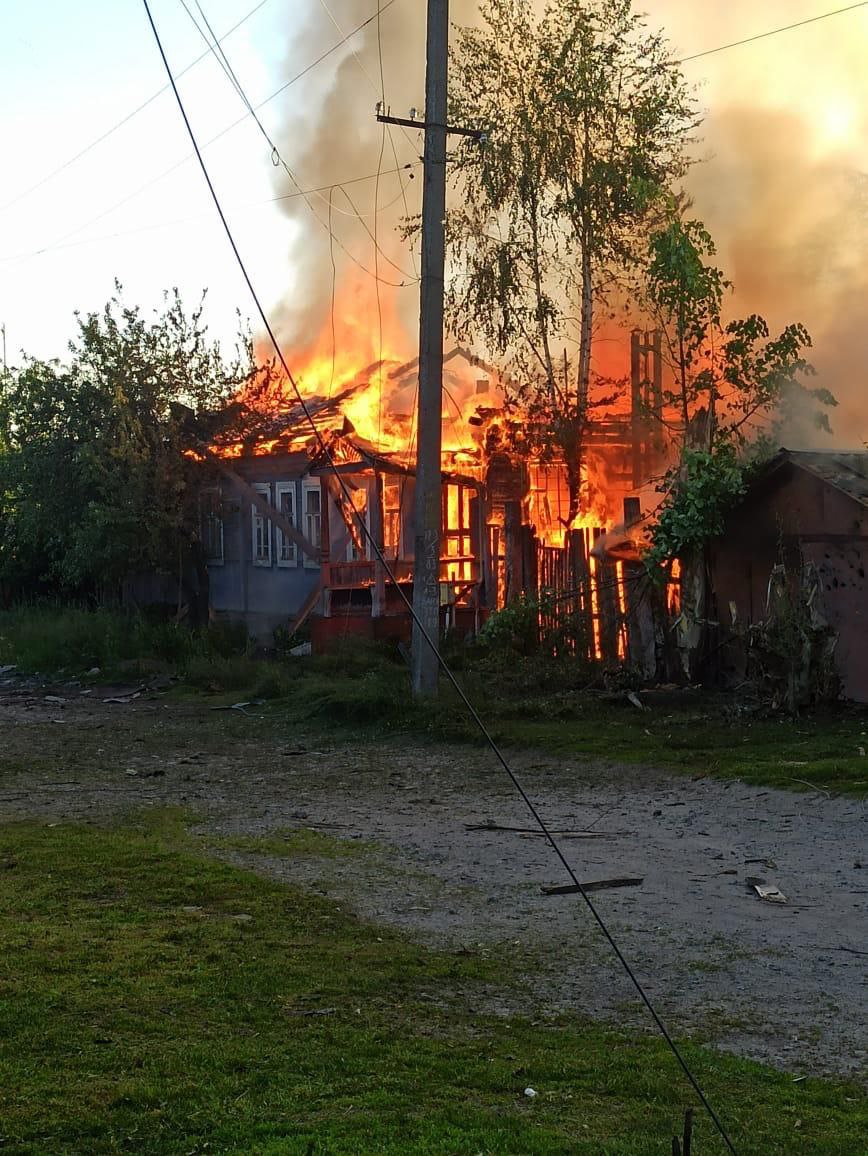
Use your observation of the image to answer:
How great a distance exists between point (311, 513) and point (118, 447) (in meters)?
4.22

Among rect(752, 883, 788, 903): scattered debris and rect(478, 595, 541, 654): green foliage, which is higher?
rect(478, 595, 541, 654): green foliage

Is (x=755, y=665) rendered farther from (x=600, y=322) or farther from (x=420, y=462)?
(x=600, y=322)

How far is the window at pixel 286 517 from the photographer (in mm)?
27547

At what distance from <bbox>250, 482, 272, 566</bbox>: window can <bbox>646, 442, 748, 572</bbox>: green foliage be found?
1358 centimetres

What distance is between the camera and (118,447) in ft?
81.6

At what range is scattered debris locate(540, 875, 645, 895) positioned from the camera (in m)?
8.30

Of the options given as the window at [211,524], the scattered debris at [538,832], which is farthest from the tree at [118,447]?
the scattered debris at [538,832]

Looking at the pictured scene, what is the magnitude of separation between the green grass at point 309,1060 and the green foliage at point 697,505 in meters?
9.04

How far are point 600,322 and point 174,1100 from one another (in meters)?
19.9

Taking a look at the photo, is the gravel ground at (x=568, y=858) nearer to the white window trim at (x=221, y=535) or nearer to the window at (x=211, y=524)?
the window at (x=211, y=524)

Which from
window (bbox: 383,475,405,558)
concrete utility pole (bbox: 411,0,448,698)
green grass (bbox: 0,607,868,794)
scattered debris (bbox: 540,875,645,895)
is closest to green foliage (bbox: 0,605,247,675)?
green grass (bbox: 0,607,868,794)

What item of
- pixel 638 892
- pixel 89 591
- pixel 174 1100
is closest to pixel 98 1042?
pixel 174 1100

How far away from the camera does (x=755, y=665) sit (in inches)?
574

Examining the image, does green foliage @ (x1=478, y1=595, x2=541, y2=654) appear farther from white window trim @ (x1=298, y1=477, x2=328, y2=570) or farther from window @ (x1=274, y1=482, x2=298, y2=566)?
window @ (x1=274, y1=482, x2=298, y2=566)
